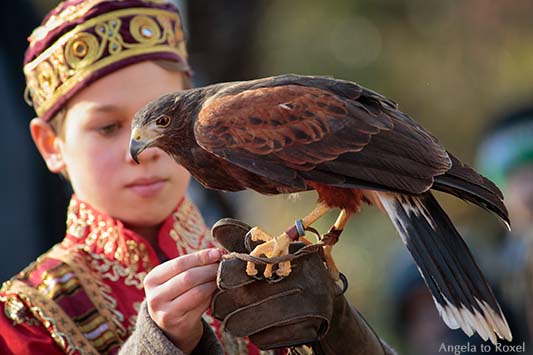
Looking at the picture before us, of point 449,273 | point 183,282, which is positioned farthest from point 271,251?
point 449,273

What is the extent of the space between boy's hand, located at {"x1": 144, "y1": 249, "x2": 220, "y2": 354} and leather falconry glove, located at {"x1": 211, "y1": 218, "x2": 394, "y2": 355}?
0.21 feet

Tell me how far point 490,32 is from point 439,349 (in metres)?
7.96

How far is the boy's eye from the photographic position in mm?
4695

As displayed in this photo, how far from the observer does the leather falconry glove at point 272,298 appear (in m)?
4.02

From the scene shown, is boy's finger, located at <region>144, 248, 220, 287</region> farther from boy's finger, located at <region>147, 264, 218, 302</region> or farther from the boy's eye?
the boy's eye

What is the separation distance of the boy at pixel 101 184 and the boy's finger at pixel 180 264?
0.48 m

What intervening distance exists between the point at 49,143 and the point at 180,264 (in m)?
1.19

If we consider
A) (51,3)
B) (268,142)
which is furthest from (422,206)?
(51,3)

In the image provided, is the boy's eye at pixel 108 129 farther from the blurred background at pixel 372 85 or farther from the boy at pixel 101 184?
the blurred background at pixel 372 85

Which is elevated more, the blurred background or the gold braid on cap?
the gold braid on cap

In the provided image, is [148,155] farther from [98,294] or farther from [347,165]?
[347,165]

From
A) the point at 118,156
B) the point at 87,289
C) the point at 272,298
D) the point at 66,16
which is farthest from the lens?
the point at 66,16

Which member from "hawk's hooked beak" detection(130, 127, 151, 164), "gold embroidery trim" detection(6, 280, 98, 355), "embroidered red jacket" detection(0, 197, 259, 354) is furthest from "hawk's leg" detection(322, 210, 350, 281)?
"gold embroidery trim" detection(6, 280, 98, 355)

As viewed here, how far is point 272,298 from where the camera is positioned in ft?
13.3
